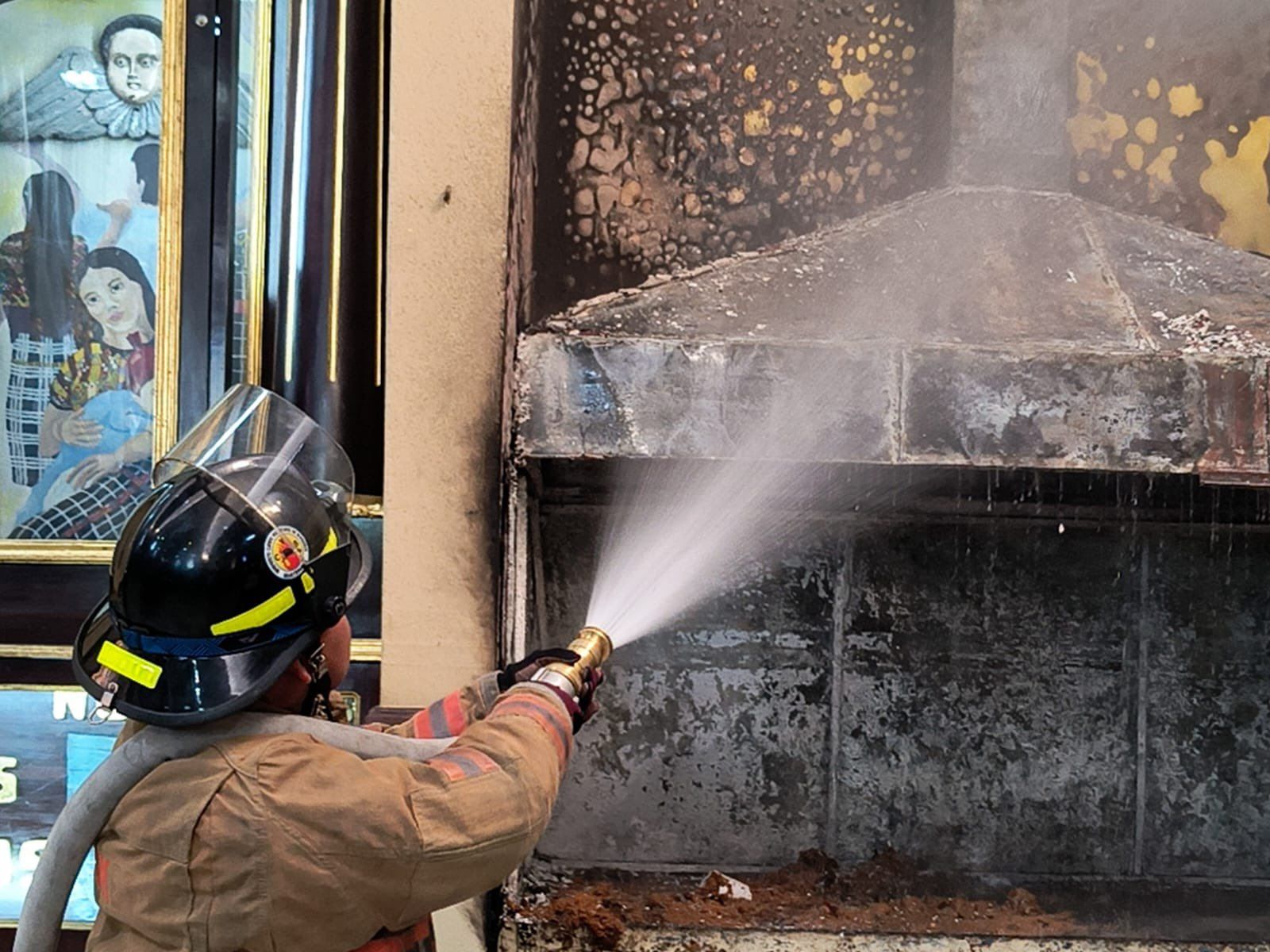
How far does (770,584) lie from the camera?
12.3 feet

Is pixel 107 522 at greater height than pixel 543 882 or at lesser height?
greater

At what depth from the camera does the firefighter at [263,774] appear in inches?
61.5

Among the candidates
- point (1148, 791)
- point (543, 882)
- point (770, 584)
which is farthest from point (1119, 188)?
point (543, 882)

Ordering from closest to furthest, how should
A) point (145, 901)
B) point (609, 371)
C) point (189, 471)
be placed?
point (145, 901) < point (189, 471) < point (609, 371)

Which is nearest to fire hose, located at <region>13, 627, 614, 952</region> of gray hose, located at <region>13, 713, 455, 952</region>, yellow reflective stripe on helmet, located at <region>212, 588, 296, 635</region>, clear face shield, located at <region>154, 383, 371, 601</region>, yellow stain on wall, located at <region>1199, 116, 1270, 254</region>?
gray hose, located at <region>13, 713, 455, 952</region>

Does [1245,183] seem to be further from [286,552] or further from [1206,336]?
[286,552]

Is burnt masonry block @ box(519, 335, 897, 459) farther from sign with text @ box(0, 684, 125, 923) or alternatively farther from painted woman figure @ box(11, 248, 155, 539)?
sign with text @ box(0, 684, 125, 923)

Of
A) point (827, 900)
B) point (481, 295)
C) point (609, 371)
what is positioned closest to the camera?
point (609, 371)

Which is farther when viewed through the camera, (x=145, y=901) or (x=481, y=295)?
(x=481, y=295)

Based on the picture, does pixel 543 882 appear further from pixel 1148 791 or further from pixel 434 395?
pixel 1148 791

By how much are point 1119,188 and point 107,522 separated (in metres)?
3.45

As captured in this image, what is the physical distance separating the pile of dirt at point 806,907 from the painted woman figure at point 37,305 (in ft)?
7.35

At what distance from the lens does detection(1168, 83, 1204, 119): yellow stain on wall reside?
146 inches

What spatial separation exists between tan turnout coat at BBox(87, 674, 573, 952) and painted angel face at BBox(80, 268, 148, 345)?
Answer: 2415 millimetres
